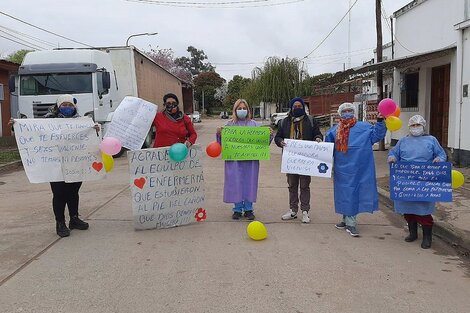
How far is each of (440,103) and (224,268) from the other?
36.1 feet

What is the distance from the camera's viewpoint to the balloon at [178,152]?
6.04 meters

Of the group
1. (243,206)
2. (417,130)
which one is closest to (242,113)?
(243,206)

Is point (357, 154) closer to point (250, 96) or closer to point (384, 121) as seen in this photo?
point (384, 121)

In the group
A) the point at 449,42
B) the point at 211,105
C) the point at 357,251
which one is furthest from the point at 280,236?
the point at 211,105

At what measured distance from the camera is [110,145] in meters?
5.98

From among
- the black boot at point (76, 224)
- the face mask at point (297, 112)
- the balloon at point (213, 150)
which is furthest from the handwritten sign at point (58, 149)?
the face mask at point (297, 112)

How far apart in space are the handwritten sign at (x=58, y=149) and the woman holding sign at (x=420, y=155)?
3954 millimetres

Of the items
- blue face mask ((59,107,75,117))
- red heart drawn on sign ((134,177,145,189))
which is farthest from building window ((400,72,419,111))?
blue face mask ((59,107,75,117))

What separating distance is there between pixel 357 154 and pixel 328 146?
1.47 ft

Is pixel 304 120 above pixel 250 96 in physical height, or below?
below

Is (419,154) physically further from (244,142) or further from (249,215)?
(249,215)

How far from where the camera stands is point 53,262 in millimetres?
4930

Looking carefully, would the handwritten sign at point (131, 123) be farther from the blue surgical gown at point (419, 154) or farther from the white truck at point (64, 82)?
the white truck at point (64, 82)

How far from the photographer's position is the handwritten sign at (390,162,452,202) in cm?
543
